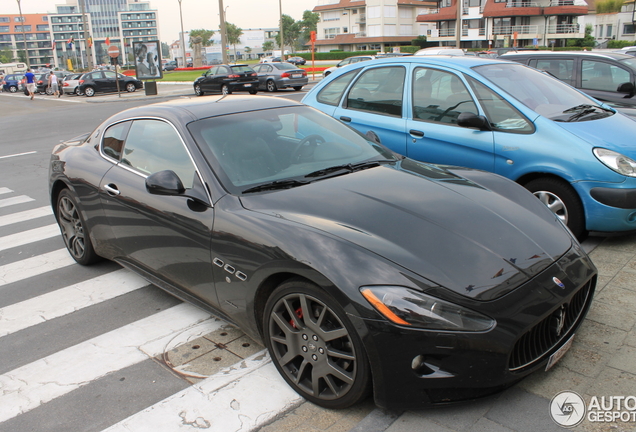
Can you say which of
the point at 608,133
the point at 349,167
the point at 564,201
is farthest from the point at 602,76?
the point at 349,167

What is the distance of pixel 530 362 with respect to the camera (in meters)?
2.67

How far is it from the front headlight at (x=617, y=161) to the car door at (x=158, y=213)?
3434mm

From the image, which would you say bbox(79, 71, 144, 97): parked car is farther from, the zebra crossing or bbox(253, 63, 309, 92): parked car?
the zebra crossing

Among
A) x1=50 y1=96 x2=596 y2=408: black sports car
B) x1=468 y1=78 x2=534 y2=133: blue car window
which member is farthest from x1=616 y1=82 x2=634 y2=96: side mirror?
x1=50 y1=96 x2=596 y2=408: black sports car

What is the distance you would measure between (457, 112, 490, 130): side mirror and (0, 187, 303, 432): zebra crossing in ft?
9.75

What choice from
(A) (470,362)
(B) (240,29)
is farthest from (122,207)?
(B) (240,29)

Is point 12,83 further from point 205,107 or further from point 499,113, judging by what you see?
point 499,113

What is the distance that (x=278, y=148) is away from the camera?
3793 mm

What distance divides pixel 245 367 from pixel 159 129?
6.10 feet

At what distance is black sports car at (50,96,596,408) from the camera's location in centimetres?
252

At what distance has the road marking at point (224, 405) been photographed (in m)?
2.82

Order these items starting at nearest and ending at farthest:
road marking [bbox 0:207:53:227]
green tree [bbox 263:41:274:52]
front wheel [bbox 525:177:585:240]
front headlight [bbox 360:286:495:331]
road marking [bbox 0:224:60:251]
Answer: front headlight [bbox 360:286:495:331] → front wheel [bbox 525:177:585:240] → road marking [bbox 0:224:60:251] → road marking [bbox 0:207:53:227] → green tree [bbox 263:41:274:52]

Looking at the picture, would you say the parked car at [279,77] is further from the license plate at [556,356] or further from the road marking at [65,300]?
the license plate at [556,356]

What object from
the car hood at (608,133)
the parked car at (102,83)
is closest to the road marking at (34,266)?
the car hood at (608,133)
